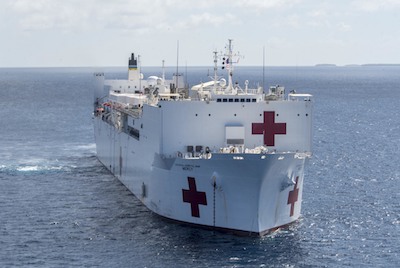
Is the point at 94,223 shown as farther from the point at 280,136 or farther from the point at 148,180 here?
the point at 280,136

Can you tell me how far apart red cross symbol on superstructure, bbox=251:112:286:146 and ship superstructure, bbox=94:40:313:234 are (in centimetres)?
4

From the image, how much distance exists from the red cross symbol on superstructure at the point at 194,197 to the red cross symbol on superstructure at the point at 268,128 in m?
3.81

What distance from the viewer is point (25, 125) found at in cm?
7312

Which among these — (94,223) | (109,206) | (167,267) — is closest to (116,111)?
(109,206)

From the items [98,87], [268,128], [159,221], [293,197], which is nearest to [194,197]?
[159,221]

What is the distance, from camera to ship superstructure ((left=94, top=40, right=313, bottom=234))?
29.5 metres

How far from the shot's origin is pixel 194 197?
30531 millimetres

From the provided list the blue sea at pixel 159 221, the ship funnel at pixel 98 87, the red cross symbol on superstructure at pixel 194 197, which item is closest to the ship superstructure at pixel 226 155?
the red cross symbol on superstructure at pixel 194 197

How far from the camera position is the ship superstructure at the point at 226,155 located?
29484 millimetres

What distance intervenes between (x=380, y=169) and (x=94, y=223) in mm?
20809

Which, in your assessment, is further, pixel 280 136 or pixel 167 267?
pixel 280 136

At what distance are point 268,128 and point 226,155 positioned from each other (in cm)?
392

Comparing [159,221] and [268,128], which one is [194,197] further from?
[268,128]

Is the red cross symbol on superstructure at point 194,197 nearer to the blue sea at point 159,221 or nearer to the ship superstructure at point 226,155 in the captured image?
the ship superstructure at point 226,155
